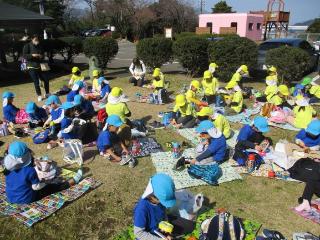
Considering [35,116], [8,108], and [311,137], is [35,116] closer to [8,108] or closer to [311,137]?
[8,108]

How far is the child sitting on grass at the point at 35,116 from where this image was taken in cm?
829

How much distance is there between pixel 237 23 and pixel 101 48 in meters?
30.6

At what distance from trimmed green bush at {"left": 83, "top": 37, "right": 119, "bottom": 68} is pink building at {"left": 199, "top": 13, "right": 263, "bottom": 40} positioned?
27.2 meters

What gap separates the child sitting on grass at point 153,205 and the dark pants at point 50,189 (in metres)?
2.03

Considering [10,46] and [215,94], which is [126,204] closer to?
[215,94]

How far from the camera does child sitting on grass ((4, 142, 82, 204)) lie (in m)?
4.70

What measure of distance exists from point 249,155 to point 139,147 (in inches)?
→ 91.9

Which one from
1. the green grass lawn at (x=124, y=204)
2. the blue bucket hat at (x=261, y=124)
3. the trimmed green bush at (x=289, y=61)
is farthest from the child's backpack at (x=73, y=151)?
the trimmed green bush at (x=289, y=61)

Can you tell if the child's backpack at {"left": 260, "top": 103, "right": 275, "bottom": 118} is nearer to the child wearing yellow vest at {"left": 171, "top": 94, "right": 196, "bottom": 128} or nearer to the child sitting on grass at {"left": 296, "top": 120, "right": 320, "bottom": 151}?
the child wearing yellow vest at {"left": 171, "top": 94, "right": 196, "bottom": 128}

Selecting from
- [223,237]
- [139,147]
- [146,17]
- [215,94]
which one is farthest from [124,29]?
[223,237]

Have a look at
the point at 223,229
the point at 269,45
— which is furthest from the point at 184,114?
the point at 269,45

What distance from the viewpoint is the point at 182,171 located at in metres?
6.27

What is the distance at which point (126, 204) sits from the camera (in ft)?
17.4

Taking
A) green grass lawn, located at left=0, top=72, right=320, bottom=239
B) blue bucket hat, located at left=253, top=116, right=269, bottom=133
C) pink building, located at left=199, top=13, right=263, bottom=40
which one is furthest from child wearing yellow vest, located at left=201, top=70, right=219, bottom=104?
pink building, located at left=199, top=13, right=263, bottom=40
